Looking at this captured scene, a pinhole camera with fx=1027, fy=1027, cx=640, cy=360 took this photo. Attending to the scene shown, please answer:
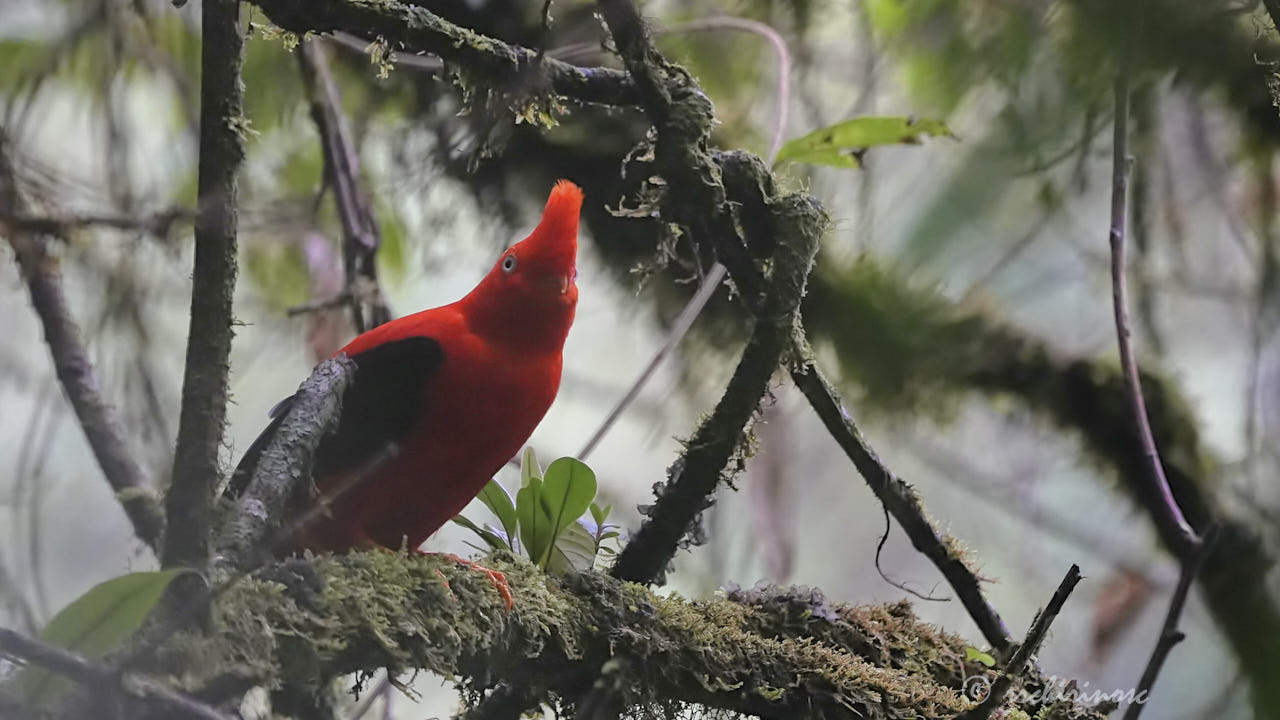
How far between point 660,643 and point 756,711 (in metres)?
0.16

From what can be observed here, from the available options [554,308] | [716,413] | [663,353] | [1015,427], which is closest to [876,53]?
[1015,427]

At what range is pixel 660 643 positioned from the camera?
1194 millimetres

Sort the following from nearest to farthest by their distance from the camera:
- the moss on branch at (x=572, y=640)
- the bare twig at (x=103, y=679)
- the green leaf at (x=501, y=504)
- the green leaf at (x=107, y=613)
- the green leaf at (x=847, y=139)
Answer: the bare twig at (x=103, y=679) < the green leaf at (x=107, y=613) < the moss on branch at (x=572, y=640) < the green leaf at (x=501, y=504) < the green leaf at (x=847, y=139)

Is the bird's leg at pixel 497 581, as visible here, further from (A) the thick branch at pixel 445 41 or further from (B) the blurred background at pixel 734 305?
(B) the blurred background at pixel 734 305

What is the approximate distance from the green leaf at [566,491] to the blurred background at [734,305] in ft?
1.80

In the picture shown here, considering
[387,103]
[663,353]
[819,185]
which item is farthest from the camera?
[387,103]

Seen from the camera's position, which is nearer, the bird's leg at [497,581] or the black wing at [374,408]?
the bird's leg at [497,581]

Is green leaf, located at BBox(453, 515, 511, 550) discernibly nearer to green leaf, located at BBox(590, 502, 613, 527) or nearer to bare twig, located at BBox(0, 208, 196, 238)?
green leaf, located at BBox(590, 502, 613, 527)

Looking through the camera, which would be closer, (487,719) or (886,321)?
(487,719)

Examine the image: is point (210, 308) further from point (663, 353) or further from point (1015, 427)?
point (1015, 427)

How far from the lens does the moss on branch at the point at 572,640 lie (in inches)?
36.7

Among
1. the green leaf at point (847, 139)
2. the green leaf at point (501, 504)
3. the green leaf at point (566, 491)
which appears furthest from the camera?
the green leaf at point (847, 139)

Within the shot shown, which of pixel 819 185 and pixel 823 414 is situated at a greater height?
pixel 819 185

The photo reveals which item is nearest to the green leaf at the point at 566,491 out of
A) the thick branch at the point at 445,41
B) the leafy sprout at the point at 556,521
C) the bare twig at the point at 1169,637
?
the leafy sprout at the point at 556,521
